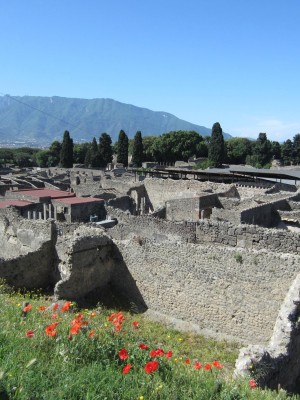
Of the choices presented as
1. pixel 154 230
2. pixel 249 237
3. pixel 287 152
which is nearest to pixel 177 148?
pixel 287 152

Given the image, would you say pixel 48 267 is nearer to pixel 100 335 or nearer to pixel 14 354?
pixel 100 335

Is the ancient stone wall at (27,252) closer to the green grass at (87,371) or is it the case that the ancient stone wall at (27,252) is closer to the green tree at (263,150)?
the green grass at (87,371)

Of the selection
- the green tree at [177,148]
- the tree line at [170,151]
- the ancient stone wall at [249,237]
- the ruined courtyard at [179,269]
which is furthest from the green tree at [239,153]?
the ancient stone wall at [249,237]

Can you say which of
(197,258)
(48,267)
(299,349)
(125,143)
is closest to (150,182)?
(48,267)

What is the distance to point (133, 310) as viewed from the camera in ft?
41.2

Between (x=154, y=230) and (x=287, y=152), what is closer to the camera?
(x=154, y=230)

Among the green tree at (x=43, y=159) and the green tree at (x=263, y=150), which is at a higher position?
the green tree at (x=263, y=150)

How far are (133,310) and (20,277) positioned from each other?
3339 mm

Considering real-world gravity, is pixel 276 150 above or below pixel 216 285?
above

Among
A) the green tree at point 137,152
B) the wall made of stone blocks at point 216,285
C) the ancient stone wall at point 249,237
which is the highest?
the green tree at point 137,152

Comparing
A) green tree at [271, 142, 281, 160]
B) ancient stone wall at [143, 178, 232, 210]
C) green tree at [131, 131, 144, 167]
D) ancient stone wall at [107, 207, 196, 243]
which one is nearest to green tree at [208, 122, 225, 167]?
green tree at [131, 131, 144, 167]

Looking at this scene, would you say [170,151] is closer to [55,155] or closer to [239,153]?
[239,153]

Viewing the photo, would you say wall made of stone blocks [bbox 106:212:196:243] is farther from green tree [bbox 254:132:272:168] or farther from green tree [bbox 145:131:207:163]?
green tree [bbox 254:132:272:168]

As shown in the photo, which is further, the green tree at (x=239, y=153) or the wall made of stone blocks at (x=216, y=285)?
the green tree at (x=239, y=153)
